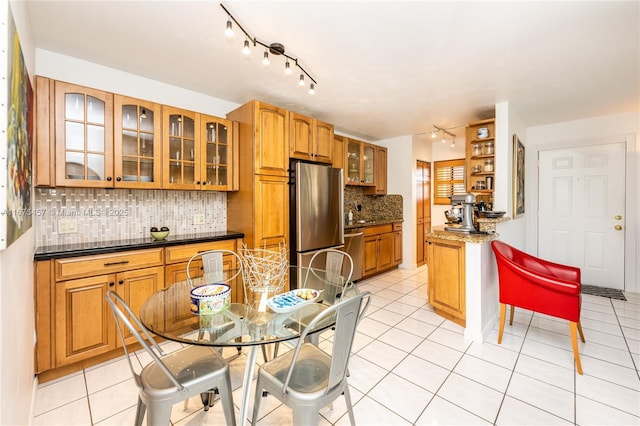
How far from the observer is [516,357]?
2.30 m

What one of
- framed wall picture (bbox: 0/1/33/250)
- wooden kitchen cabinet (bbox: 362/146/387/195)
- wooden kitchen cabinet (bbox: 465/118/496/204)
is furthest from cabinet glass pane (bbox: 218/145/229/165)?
wooden kitchen cabinet (bbox: 465/118/496/204)

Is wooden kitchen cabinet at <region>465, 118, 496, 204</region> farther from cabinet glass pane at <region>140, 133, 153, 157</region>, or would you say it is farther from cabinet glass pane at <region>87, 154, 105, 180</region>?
cabinet glass pane at <region>87, 154, 105, 180</region>

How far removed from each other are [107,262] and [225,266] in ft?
3.21

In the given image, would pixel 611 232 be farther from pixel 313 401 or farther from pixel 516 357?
pixel 313 401

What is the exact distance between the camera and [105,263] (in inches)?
84.0

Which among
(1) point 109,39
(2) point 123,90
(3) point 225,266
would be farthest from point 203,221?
(1) point 109,39

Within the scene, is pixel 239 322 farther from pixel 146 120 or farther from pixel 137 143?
pixel 146 120

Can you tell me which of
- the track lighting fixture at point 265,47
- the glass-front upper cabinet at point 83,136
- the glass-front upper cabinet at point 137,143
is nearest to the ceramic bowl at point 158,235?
the glass-front upper cabinet at point 137,143

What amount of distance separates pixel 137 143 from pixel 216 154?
726 millimetres

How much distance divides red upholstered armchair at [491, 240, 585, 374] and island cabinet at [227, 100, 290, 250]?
2.19m

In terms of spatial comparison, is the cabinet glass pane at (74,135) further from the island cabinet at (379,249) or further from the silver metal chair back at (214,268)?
the island cabinet at (379,249)

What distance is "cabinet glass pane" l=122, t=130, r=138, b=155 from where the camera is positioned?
239 centimetres

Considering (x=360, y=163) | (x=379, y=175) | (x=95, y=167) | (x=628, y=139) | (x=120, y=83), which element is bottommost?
(x=95, y=167)

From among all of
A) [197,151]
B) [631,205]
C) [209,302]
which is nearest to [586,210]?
[631,205]
